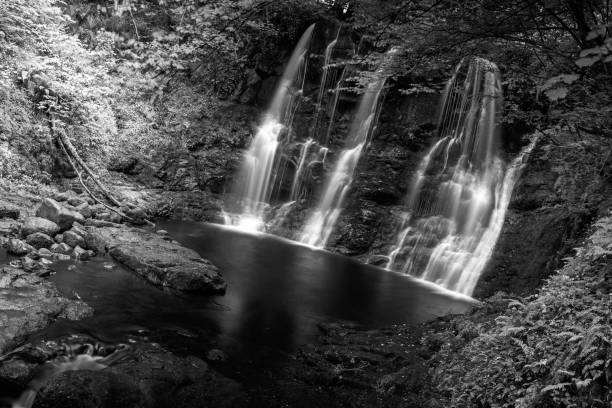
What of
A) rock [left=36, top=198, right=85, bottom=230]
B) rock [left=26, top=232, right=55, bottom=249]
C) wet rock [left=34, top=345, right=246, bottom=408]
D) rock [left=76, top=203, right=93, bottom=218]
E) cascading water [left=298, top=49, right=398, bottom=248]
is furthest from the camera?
cascading water [left=298, top=49, right=398, bottom=248]

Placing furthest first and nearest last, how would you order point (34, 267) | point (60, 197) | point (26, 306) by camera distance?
1. point (60, 197)
2. point (34, 267)
3. point (26, 306)

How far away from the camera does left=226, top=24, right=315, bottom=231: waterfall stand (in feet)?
57.2

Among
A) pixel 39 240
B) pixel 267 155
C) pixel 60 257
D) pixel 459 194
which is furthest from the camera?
pixel 267 155

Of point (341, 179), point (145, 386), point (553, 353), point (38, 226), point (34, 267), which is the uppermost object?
point (341, 179)

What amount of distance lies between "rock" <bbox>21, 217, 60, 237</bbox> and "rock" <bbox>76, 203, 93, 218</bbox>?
1.79 m

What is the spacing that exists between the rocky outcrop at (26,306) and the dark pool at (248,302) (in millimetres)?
233

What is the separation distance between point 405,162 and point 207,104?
32.4ft

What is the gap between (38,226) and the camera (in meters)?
9.38

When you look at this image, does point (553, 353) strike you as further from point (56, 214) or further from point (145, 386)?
point (56, 214)

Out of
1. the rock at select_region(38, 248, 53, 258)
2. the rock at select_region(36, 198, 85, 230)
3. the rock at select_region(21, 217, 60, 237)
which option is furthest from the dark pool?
the rock at select_region(36, 198, 85, 230)

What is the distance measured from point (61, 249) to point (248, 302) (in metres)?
4.21

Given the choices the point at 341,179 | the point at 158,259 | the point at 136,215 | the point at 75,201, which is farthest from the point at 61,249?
the point at 341,179

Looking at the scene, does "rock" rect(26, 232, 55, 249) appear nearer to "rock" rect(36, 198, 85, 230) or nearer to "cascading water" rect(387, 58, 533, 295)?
"rock" rect(36, 198, 85, 230)

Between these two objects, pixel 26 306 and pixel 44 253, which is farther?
pixel 44 253
